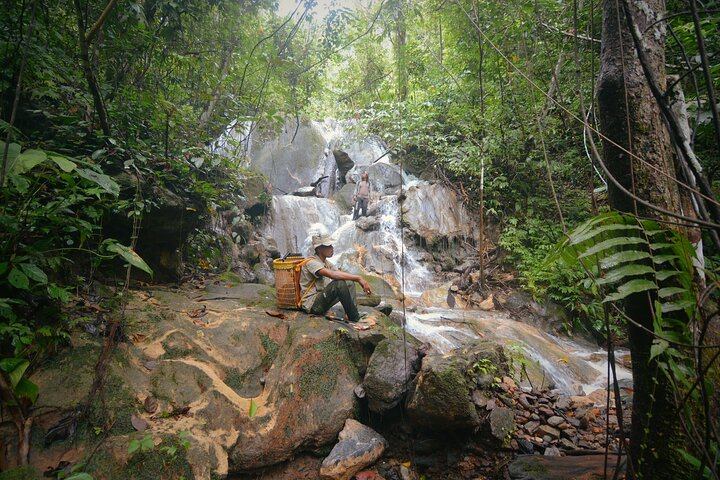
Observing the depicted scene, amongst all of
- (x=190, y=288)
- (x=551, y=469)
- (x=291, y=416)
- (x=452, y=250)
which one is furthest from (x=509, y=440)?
(x=452, y=250)

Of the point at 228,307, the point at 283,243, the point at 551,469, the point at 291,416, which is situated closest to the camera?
the point at 551,469

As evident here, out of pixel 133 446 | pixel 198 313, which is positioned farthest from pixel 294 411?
pixel 198 313

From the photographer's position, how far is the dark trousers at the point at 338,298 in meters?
A: 4.59

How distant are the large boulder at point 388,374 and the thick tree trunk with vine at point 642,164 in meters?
2.02

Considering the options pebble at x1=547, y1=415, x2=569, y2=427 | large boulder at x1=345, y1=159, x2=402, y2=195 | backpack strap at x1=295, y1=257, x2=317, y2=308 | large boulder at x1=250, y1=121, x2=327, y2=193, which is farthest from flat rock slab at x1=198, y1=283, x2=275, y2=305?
large boulder at x1=250, y1=121, x2=327, y2=193

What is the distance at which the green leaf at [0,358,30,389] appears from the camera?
214 cm

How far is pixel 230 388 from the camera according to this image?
3.42 meters

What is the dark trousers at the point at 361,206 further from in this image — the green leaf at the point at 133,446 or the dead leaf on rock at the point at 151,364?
the green leaf at the point at 133,446

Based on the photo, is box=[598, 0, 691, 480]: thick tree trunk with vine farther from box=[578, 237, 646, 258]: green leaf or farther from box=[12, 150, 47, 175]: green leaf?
box=[12, 150, 47, 175]: green leaf

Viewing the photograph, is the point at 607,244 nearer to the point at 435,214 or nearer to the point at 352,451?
the point at 352,451

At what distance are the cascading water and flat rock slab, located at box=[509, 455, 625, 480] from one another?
2022 mm

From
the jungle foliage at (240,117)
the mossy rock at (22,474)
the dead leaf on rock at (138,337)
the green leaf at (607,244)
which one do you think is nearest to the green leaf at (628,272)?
the jungle foliage at (240,117)

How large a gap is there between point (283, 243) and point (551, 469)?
10710 mm

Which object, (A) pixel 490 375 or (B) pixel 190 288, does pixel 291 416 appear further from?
(B) pixel 190 288
